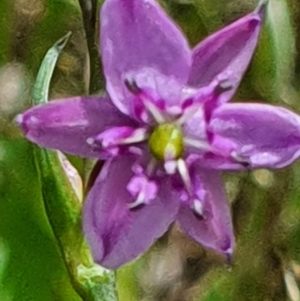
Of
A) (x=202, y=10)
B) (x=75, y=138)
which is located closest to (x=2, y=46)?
(x=202, y=10)

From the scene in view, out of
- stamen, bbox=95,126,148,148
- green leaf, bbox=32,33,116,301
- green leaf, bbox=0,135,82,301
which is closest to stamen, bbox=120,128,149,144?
stamen, bbox=95,126,148,148

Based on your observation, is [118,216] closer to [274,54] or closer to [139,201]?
[139,201]

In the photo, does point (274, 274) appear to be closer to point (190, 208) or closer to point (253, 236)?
point (253, 236)

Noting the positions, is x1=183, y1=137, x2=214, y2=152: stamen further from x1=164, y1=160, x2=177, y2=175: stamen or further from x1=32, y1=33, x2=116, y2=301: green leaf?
x1=32, y1=33, x2=116, y2=301: green leaf

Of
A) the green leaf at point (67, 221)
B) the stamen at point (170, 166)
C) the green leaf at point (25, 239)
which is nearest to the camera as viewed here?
the stamen at point (170, 166)

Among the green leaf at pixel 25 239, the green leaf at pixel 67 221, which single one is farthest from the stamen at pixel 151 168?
the green leaf at pixel 25 239

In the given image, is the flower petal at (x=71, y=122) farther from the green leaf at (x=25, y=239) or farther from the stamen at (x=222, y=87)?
the green leaf at (x=25, y=239)
